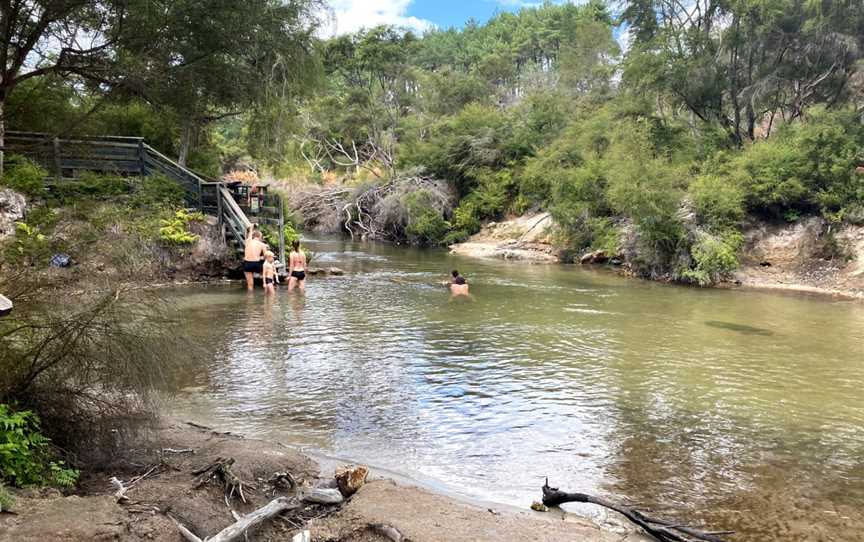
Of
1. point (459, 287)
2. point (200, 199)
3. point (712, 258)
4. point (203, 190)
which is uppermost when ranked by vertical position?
point (203, 190)

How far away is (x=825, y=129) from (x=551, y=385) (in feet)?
59.9

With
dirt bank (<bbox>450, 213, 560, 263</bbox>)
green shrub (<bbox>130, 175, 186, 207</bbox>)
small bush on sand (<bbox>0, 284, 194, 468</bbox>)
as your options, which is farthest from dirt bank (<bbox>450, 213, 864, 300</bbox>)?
Result: small bush on sand (<bbox>0, 284, 194, 468</bbox>)

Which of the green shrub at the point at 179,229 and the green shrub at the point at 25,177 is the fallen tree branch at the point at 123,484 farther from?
the green shrub at the point at 179,229

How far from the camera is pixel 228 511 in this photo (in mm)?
4715

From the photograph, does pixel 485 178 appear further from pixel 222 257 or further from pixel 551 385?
pixel 551 385

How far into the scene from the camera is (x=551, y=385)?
9.28m

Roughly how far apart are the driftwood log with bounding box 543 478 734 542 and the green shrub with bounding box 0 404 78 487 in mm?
3827

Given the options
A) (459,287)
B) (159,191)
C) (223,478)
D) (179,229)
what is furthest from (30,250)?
(159,191)

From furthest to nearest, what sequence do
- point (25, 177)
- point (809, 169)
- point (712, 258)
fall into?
point (809, 169) < point (712, 258) < point (25, 177)

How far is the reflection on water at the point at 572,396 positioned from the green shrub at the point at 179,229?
2057 mm

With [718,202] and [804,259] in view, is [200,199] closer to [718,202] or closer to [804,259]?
[718,202]

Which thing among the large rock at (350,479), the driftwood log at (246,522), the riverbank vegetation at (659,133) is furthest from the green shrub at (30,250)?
the riverbank vegetation at (659,133)

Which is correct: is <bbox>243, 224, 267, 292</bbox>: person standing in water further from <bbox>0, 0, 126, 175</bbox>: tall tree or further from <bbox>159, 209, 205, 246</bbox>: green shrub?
<bbox>0, 0, 126, 175</bbox>: tall tree

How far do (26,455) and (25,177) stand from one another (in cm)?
1314
